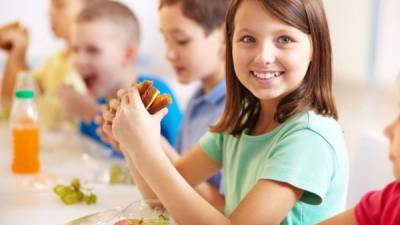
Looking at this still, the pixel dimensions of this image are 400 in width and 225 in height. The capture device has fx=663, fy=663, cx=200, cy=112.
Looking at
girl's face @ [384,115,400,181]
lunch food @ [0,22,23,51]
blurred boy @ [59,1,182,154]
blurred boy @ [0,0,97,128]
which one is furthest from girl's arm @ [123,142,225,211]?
lunch food @ [0,22,23,51]

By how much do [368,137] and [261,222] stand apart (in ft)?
2.16

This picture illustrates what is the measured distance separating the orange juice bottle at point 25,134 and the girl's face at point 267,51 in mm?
701

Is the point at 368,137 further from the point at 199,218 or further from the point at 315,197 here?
the point at 199,218

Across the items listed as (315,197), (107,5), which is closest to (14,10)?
(107,5)

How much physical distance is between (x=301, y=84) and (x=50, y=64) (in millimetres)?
1630

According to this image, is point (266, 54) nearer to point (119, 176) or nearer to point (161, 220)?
point (161, 220)

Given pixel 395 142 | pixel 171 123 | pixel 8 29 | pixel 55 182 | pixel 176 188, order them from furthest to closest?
pixel 8 29 → pixel 171 123 → pixel 55 182 → pixel 176 188 → pixel 395 142

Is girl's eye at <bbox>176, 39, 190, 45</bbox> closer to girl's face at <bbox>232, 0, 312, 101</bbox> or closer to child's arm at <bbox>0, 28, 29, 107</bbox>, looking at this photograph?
girl's face at <bbox>232, 0, 312, 101</bbox>

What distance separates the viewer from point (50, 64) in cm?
258

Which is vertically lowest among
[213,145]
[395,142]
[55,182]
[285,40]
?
[55,182]

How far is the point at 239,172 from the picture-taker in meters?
1.22

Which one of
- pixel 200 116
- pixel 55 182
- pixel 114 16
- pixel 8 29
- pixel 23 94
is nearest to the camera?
pixel 55 182

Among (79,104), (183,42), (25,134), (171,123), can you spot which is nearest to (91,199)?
(25,134)

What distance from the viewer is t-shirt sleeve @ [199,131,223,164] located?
131 cm
